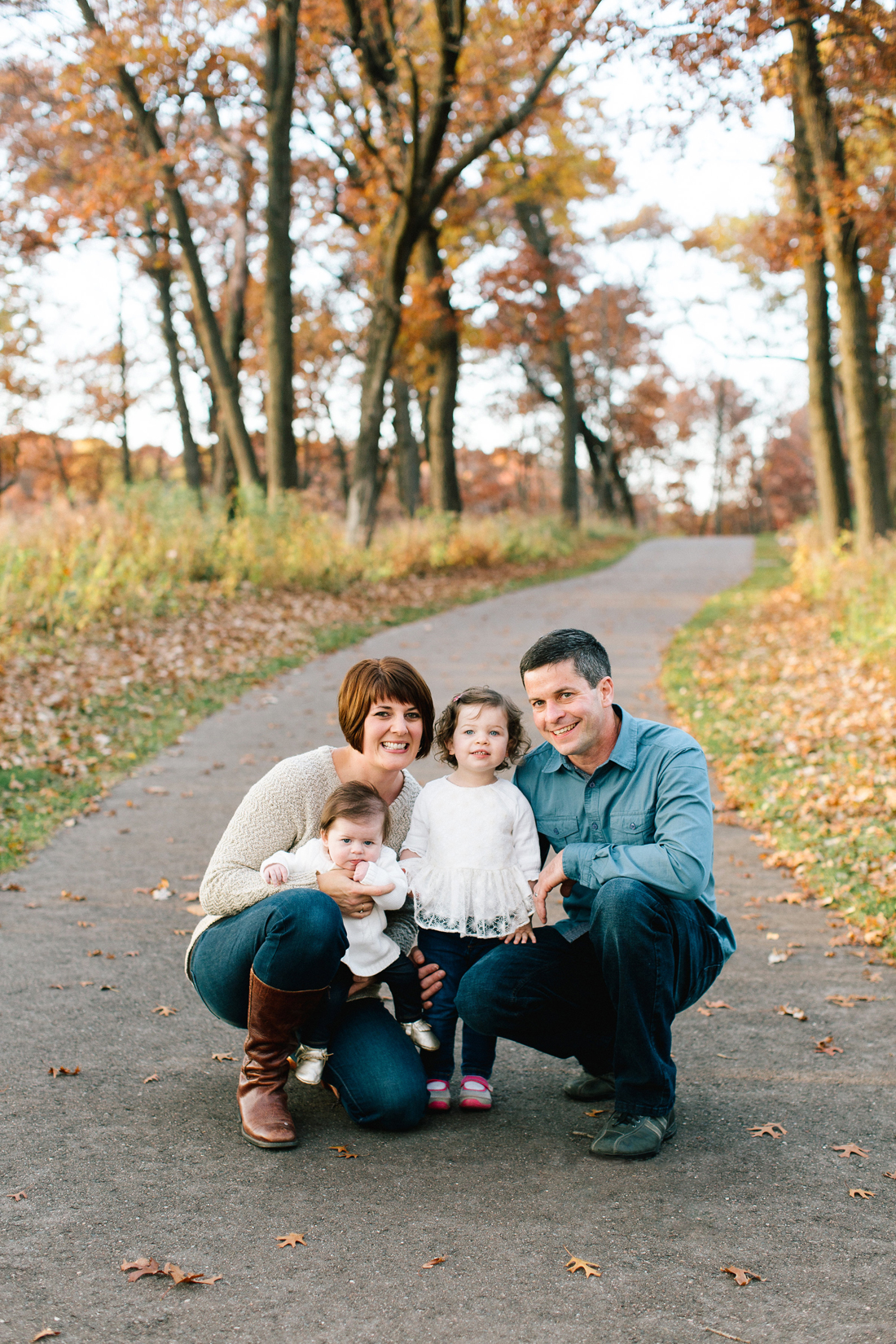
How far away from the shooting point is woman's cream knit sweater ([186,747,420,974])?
3475 millimetres

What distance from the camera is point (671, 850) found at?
3.26 metres

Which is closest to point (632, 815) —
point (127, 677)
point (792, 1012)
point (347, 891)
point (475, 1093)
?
point (347, 891)

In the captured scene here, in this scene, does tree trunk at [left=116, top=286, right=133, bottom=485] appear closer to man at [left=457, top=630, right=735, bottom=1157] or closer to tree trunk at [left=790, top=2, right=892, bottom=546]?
tree trunk at [left=790, top=2, right=892, bottom=546]

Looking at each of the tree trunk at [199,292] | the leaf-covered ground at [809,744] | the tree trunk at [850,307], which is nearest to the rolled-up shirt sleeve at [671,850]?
the leaf-covered ground at [809,744]

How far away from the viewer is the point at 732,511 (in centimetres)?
6694

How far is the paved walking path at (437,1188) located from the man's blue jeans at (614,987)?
262 mm

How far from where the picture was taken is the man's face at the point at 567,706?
343cm

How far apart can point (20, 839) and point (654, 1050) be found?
4.42m

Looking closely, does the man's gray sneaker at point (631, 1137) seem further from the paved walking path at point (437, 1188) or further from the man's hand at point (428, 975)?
the man's hand at point (428, 975)

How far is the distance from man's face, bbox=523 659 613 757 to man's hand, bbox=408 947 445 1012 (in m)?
0.82

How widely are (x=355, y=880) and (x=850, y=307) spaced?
13970 millimetres

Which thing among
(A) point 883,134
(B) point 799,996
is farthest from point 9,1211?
(A) point 883,134

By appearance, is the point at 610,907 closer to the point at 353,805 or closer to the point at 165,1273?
the point at 353,805

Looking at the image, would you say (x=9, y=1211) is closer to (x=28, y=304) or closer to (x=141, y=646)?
(x=141, y=646)
